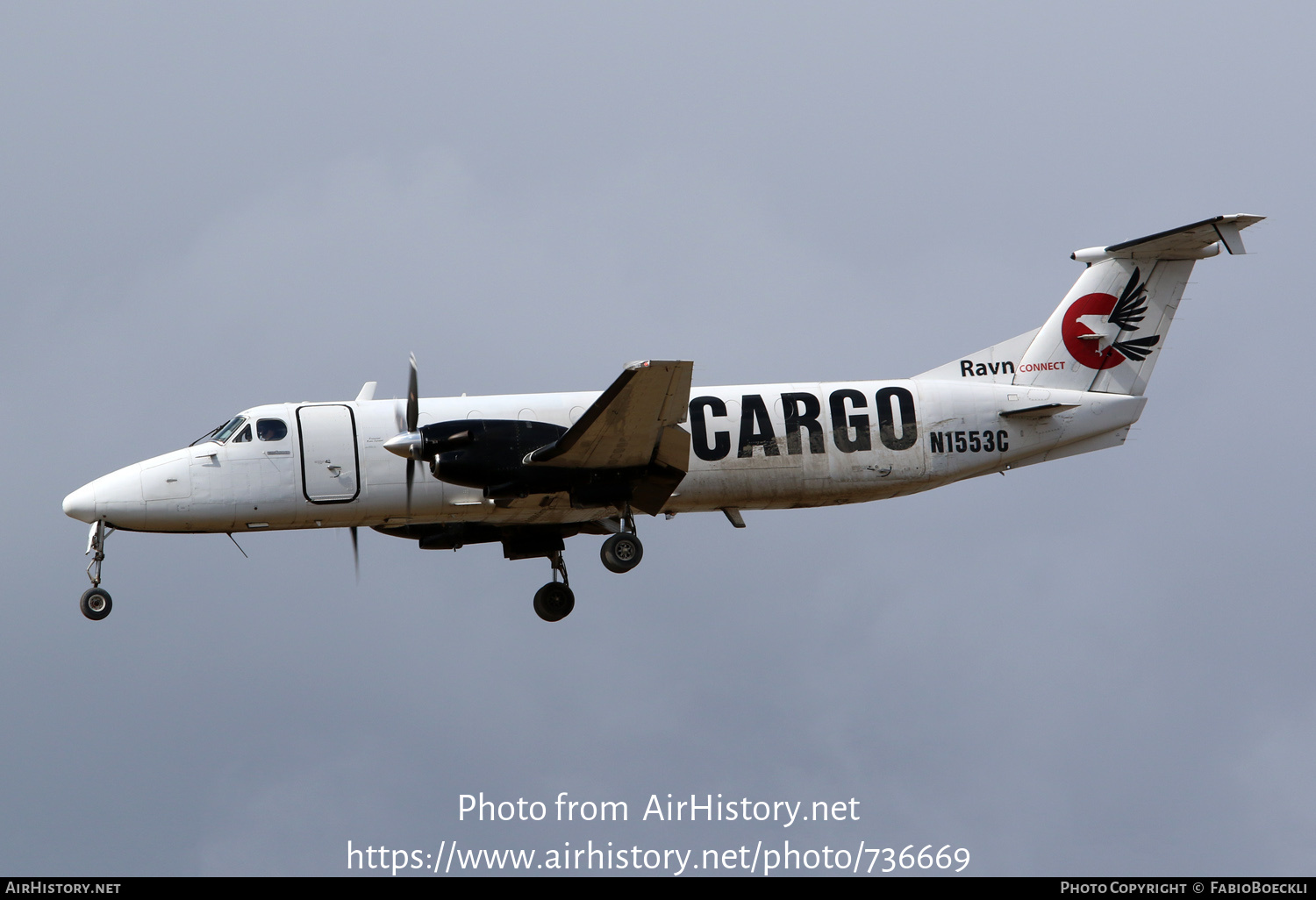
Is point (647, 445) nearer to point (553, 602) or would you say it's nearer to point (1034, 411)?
point (553, 602)

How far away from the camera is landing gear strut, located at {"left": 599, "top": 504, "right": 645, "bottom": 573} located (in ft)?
88.5

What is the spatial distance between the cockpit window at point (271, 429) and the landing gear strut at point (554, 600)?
241 inches

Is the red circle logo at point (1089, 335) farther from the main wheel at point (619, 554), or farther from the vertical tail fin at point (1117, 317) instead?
the main wheel at point (619, 554)

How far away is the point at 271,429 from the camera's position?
2753cm

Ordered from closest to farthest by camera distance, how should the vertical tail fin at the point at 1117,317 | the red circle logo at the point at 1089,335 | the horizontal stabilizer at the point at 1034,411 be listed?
the horizontal stabilizer at the point at 1034,411 < the vertical tail fin at the point at 1117,317 < the red circle logo at the point at 1089,335

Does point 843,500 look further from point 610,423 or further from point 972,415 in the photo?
point 610,423

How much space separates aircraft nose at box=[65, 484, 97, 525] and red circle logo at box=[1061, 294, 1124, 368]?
61.3 ft

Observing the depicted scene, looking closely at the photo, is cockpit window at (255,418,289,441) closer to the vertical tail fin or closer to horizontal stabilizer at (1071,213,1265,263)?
the vertical tail fin

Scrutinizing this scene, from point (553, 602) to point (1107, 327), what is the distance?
12.4 metres

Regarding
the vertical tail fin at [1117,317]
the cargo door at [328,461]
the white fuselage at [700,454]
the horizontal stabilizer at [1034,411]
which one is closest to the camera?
the white fuselage at [700,454]

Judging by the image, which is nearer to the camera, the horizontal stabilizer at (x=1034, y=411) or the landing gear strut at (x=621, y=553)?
the landing gear strut at (x=621, y=553)

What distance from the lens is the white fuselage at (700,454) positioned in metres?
27.2

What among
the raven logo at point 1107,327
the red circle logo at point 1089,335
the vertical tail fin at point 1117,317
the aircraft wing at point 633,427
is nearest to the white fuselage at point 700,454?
the vertical tail fin at point 1117,317

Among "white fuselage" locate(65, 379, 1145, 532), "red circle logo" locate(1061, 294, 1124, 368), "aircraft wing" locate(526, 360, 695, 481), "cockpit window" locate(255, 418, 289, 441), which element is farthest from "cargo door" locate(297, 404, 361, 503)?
"red circle logo" locate(1061, 294, 1124, 368)
